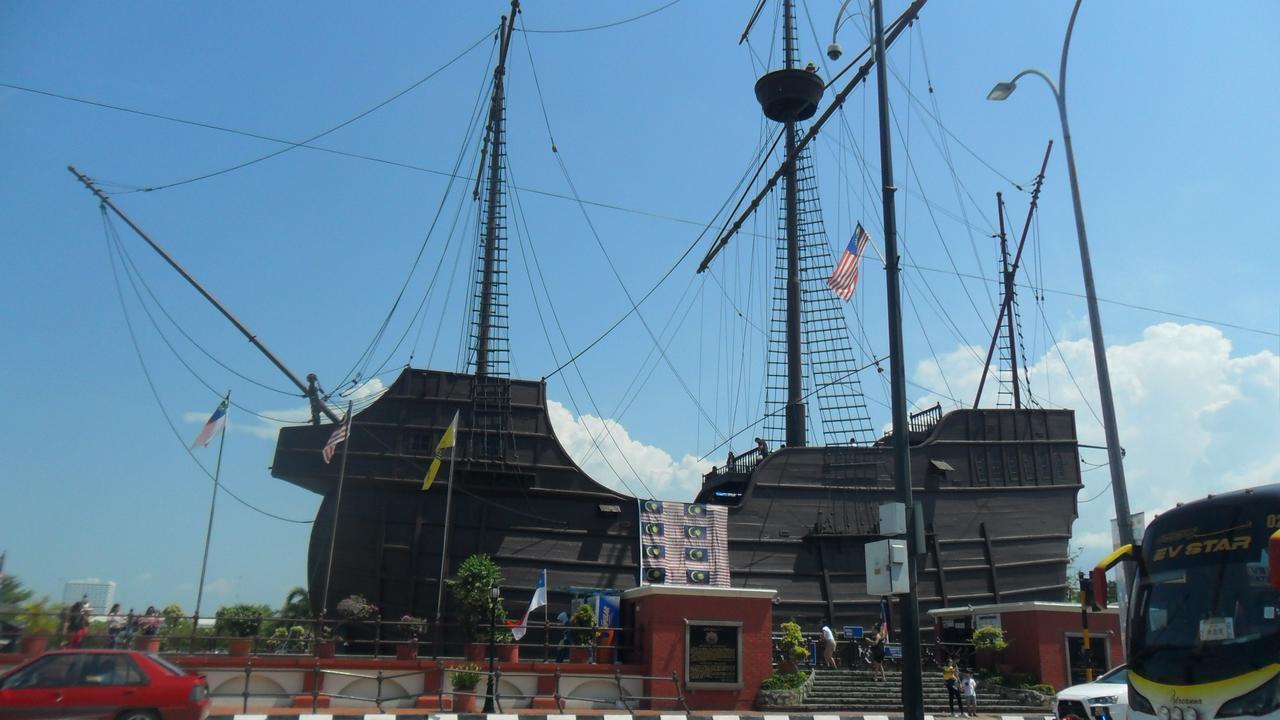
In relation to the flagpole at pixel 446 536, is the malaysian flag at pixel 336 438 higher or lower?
higher

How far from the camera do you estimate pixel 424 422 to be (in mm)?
21047

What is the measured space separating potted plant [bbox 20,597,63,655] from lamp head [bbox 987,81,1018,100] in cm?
1473

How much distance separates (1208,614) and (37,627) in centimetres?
1370

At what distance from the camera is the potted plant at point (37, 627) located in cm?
1222

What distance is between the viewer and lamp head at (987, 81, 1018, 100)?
505 inches

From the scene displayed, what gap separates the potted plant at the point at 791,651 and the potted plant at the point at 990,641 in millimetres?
3431

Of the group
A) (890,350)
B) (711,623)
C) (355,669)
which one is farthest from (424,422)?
(890,350)

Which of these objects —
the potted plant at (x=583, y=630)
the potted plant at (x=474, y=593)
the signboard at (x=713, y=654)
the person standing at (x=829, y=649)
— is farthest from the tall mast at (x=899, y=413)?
the potted plant at (x=474, y=593)

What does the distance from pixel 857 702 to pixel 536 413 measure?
9687 mm

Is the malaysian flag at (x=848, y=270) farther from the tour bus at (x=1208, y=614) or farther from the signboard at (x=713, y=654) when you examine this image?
the tour bus at (x=1208, y=614)

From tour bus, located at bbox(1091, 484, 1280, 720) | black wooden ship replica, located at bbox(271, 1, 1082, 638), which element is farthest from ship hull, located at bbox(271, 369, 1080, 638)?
tour bus, located at bbox(1091, 484, 1280, 720)

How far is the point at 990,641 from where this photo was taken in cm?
1734

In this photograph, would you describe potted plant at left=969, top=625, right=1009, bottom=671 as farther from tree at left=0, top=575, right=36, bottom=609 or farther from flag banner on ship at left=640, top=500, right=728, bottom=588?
tree at left=0, top=575, right=36, bottom=609

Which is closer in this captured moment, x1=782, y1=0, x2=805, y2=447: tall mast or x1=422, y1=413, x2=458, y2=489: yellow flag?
x1=422, y1=413, x2=458, y2=489: yellow flag
